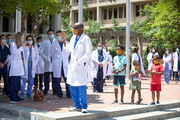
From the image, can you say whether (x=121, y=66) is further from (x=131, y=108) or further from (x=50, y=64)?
(x=50, y=64)

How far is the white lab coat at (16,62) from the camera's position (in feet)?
29.2

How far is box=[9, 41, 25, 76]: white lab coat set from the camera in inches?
350

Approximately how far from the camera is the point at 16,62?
901 centimetres

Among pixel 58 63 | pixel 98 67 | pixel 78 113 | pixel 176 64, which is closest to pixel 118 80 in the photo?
pixel 58 63

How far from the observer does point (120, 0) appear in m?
48.6

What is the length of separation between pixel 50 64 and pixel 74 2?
4598cm

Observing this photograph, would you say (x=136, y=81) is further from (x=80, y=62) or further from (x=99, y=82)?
(x=99, y=82)

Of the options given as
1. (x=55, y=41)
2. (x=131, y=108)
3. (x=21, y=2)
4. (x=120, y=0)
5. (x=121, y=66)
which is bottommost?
(x=131, y=108)

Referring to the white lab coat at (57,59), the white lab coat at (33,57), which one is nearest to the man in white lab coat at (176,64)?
the white lab coat at (57,59)

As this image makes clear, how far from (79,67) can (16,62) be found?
2.50 m

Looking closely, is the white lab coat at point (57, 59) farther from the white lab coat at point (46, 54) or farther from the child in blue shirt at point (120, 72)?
the child in blue shirt at point (120, 72)

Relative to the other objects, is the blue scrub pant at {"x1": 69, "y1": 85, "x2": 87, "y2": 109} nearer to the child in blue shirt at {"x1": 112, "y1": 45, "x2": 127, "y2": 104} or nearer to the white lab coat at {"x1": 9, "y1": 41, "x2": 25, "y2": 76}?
the child in blue shirt at {"x1": 112, "y1": 45, "x2": 127, "y2": 104}

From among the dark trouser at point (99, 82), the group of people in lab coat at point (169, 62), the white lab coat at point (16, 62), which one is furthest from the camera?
the group of people in lab coat at point (169, 62)

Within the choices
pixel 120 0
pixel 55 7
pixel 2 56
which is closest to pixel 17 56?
pixel 2 56
